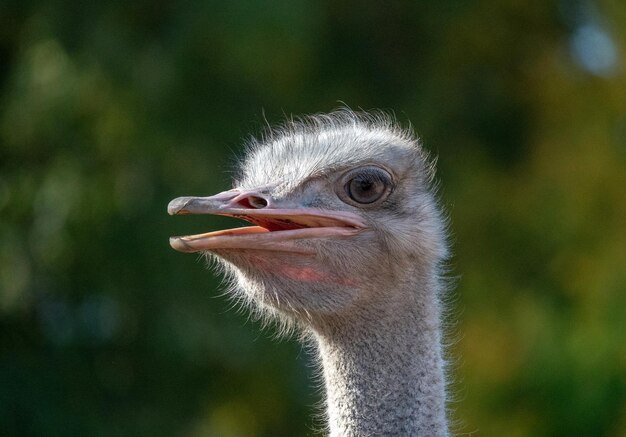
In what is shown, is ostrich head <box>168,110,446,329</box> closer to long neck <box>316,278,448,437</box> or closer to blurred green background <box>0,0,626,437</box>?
long neck <box>316,278,448,437</box>

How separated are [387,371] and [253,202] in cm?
51

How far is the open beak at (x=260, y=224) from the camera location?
3.10 meters

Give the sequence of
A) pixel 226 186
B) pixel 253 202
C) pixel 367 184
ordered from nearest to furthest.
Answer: pixel 253 202
pixel 367 184
pixel 226 186

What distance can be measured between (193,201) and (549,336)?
15.4 ft

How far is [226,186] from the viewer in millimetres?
7039

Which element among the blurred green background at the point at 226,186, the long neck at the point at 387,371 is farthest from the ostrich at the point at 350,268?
the blurred green background at the point at 226,186

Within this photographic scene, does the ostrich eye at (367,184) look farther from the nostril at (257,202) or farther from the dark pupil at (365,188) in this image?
the nostril at (257,202)

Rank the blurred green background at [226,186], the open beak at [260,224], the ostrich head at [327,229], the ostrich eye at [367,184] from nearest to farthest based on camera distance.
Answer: the open beak at [260,224] < the ostrich head at [327,229] < the ostrich eye at [367,184] < the blurred green background at [226,186]

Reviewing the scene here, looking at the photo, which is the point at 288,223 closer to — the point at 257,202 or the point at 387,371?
A: the point at 257,202

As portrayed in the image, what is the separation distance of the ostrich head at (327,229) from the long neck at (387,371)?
3 centimetres

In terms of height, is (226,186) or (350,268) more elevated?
(226,186)

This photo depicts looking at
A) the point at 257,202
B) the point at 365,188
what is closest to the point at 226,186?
the point at 365,188

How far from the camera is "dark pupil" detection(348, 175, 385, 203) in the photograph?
3393 millimetres

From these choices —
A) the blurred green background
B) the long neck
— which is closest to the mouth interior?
the long neck
